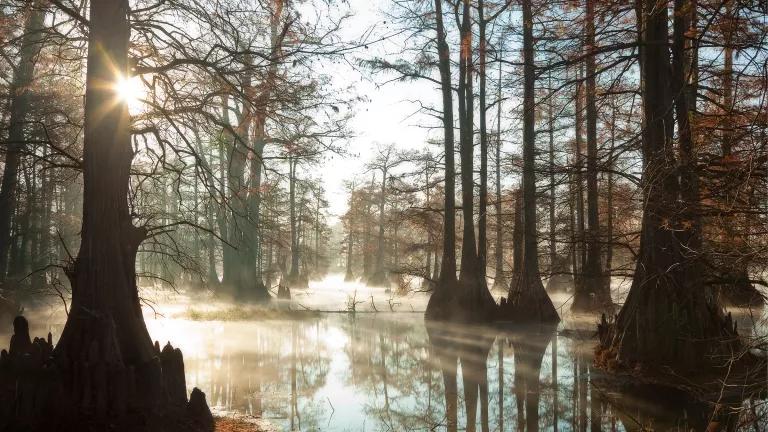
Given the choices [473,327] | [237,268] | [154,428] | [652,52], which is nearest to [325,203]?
[237,268]

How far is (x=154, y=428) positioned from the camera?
5516 mm

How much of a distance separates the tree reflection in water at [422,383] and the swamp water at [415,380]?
20 millimetres

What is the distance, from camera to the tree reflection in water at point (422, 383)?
654 cm

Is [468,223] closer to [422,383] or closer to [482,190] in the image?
[482,190]

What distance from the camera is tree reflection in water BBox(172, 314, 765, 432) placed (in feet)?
21.4

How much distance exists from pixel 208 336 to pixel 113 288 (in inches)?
293

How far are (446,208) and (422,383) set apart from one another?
10.1 meters

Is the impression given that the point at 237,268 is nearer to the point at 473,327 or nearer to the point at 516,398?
the point at 473,327

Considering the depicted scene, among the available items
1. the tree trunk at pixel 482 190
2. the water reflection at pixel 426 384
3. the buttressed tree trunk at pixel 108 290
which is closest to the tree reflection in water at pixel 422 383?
the water reflection at pixel 426 384

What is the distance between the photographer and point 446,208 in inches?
719

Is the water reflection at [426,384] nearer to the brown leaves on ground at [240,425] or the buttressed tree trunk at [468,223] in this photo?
the brown leaves on ground at [240,425]

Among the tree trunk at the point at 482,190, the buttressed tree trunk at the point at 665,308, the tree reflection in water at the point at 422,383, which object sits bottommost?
the tree reflection in water at the point at 422,383

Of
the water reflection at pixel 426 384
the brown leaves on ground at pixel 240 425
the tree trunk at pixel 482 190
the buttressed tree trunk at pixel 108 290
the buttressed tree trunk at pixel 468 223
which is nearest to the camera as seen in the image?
the buttressed tree trunk at pixel 108 290

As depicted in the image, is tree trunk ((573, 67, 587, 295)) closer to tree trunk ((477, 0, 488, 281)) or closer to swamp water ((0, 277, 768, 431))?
swamp water ((0, 277, 768, 431))
